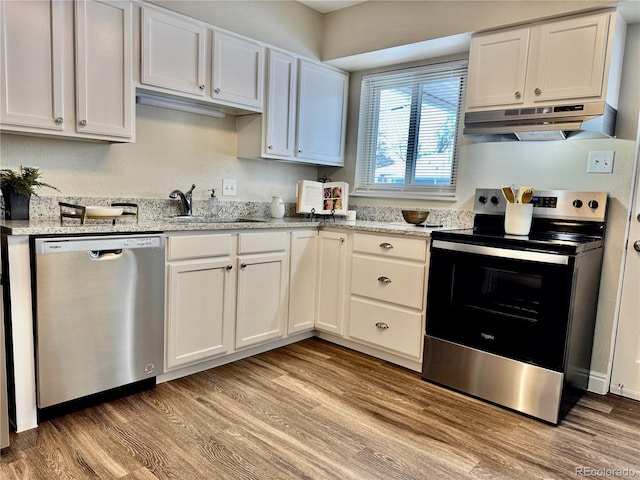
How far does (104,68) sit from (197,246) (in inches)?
40.1

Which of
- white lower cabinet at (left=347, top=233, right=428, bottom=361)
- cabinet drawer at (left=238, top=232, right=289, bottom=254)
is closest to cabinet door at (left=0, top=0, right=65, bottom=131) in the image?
cabinet drawer at (left=238, top=232, right=289, bottom=254)

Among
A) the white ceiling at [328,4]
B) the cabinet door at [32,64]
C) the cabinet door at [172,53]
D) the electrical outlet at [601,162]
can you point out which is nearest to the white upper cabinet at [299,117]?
the white ceiling at [328,4]

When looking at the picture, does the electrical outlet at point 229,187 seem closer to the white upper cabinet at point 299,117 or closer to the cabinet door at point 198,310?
the white upper cabinet at point 299,117

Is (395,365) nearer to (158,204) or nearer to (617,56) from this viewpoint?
(158,204)

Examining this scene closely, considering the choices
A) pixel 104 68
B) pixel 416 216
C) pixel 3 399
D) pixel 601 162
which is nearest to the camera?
pixel 3 399

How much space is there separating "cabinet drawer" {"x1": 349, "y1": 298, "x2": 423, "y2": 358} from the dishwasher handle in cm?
154

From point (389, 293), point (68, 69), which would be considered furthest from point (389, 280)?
point (68, 69)

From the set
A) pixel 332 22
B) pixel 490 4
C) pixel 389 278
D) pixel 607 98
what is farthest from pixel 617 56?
pixel 332 22

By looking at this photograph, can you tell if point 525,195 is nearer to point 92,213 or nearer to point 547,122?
point 547,122

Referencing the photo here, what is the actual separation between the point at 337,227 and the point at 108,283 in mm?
1512

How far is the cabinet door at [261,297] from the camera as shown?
108 inches

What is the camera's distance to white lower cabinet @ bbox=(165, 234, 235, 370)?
7.89ft

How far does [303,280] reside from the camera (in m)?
3.15

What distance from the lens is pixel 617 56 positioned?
239 centimetres
